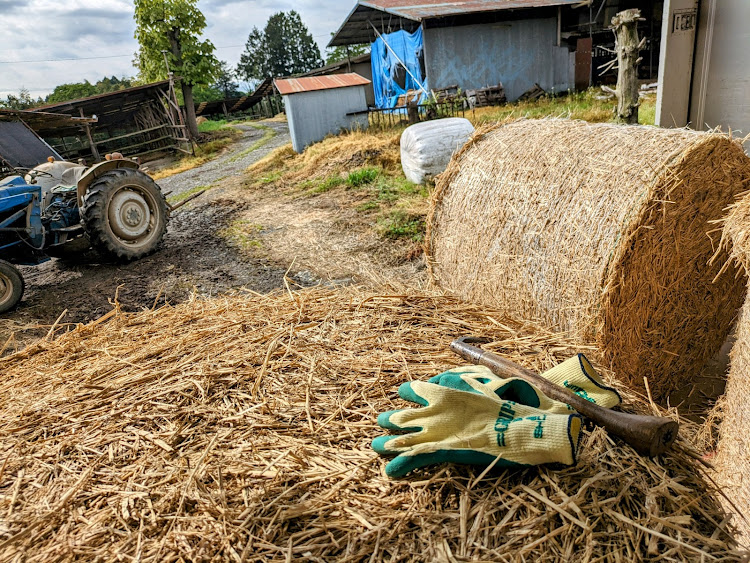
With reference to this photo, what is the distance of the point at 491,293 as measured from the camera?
141 inches

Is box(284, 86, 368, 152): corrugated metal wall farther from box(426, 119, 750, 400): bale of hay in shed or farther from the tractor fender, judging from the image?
box(426, 119, 750, 400): bale of hay in shed

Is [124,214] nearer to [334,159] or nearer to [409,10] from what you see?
[334,159]

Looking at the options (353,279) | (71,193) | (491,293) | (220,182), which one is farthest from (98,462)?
(220,182)

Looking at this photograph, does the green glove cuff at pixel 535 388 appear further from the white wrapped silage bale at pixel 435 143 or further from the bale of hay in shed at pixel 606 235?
the white wrapped silage bale at pixel 435 143

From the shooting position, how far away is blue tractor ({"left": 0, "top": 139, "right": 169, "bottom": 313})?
21.5 feet

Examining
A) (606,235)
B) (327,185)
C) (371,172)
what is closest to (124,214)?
(327,185)

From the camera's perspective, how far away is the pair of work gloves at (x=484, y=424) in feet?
5.11

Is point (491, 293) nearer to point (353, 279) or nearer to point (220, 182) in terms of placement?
point (353, 279)

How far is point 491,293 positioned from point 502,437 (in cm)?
209

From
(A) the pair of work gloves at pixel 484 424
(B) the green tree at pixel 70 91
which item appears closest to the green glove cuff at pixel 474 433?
(A) the pair of work gloves at pixel 484 424

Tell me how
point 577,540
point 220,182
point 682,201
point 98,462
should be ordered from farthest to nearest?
1. point 220,182
2. point 682,201
3. point 98,462
4. point 577,540

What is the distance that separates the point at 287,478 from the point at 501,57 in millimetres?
21537

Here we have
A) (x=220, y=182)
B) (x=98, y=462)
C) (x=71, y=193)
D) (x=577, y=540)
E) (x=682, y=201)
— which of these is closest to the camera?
(x=577, y=540)

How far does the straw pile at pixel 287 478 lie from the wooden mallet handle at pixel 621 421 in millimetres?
49
